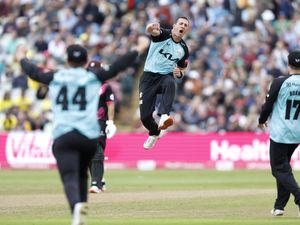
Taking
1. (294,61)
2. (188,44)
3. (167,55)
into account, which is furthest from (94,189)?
(188,44)

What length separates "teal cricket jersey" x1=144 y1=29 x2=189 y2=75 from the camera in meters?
17.8

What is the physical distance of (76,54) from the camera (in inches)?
454

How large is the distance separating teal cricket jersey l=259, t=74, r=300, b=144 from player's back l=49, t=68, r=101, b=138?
3.87 meters

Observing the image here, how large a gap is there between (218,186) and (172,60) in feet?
15.5

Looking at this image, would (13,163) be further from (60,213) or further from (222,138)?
(60,213)

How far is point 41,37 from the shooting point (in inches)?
1308

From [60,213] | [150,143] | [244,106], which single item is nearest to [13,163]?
[244,106]

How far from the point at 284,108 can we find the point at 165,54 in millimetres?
3773

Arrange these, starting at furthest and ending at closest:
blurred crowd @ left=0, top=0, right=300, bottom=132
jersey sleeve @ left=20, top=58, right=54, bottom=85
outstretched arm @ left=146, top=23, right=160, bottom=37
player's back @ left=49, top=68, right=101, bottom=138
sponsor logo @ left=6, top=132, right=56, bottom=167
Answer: blurred crowd @ left=0, top=0, right=300, bottom=132
sponsor logo @ left=6, top=132, right=56, bottom=167
outstretched arm @ left=146, top=23, right=160, bottom=37
jersey sleeve @ left=20, top=58, right=54, bottom=85
player's back @ left=49, top=68, right=101, bottom=138

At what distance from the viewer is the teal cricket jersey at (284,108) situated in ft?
47.6

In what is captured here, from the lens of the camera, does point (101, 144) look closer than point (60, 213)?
No

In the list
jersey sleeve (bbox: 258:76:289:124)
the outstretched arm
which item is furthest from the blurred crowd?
jersey sleeve (bbox: 258:76:289:124)

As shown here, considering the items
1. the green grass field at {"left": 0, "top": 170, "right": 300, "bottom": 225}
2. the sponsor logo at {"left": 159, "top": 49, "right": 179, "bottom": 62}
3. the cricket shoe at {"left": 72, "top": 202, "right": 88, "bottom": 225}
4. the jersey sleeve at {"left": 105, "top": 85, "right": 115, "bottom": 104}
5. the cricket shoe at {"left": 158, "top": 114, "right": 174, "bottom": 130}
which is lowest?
the green grass field at {"left": 0, "top": 170, "right": 300, "bottom": 225}

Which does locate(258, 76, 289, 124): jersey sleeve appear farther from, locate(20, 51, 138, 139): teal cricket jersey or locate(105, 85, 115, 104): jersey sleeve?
locate(105, 85, 115, 104): jersey sleeve
